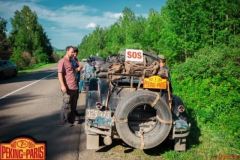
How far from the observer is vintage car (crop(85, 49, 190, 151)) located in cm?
351

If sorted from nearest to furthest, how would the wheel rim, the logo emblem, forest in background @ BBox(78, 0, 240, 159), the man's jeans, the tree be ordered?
the logo emblem < the wheel rim < forest in background @ BBox(78, 0, 240, 159) < the man's jeans < the tree

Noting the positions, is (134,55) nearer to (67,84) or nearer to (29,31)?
(67,84)

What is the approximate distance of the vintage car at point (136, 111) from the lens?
351 cm

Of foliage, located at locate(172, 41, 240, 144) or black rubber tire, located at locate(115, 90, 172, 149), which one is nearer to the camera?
black rubber tire, located at locate(115, 90, 172, 149)

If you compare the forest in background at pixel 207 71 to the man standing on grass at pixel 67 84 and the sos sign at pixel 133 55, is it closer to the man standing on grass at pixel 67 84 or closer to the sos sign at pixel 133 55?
the sos sign at pixel 133 55

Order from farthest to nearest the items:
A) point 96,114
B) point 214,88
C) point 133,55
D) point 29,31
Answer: point 29,31
point 214,88
point 133,55
point 96,114

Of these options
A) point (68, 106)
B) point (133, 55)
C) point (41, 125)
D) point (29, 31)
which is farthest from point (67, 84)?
point (29, 31)

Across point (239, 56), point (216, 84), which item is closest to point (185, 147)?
point (216, 84)

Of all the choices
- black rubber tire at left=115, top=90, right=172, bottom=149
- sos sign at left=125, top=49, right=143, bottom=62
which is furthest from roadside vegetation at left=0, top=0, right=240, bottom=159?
sos sign at left=125, top=49, right=143, bottom=62

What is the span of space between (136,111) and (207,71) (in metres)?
5.74

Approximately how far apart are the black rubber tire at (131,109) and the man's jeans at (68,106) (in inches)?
76.2

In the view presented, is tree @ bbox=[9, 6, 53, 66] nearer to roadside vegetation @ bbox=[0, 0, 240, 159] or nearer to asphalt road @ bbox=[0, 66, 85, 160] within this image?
roadside vegetation @ bbox=[0, 0, 240, 159]

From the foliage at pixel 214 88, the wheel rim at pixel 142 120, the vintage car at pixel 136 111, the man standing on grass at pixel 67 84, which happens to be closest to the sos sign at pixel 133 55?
the vintage car at pixel 136 111

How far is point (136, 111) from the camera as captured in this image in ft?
14.1
